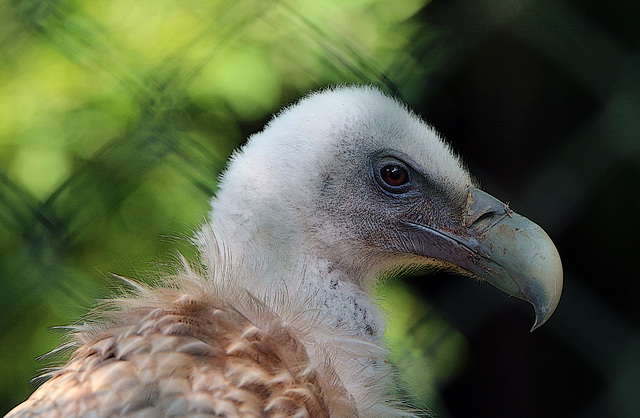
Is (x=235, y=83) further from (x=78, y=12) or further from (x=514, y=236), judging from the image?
(x=514, y=236)

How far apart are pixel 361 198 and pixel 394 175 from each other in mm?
56

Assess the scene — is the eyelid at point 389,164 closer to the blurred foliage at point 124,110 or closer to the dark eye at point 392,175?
the dark eye at point 392,175

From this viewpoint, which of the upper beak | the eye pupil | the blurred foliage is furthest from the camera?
the blurred foliage

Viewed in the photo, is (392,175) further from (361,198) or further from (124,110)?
(124,110)

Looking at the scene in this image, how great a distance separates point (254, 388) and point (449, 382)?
115 centimetres

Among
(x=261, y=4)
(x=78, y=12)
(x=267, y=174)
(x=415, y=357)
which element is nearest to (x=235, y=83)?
(x=261, y=4)

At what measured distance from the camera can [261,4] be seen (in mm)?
1441

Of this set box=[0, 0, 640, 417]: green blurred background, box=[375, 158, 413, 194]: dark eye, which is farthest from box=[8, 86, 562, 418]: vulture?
box=[0, 0, 640, 417]: green blurred background

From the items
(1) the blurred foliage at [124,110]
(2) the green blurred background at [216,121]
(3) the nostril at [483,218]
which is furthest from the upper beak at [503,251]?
(1) the blurred foliage at [124,110]

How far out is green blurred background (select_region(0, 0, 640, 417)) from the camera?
4.75ft

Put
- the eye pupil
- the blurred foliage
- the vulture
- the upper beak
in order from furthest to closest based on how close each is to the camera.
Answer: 1. the blurred foliage
2. the eye pupil
3. the upper beak
4. the vulture

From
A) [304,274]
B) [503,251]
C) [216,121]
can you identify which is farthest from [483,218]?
[216,121]

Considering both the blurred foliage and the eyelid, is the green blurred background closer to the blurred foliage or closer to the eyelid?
the blurred foliage

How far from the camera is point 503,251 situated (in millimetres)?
1011
